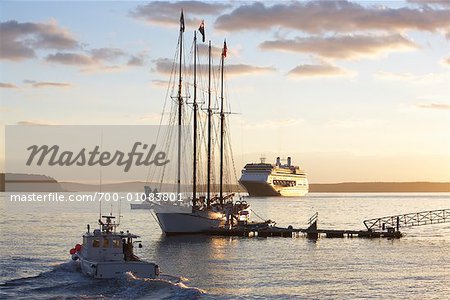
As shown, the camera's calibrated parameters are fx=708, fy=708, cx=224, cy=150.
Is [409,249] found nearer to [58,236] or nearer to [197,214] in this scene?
[197,214]

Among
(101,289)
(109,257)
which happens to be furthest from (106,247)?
(101,289)

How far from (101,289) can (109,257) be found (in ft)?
15.7

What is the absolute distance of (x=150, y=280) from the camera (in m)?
50.7

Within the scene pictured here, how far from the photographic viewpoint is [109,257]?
54250 millimetres

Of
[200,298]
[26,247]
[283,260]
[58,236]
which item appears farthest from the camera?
[58,236]

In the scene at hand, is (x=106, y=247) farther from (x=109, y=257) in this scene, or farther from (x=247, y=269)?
(x=247, y=269)

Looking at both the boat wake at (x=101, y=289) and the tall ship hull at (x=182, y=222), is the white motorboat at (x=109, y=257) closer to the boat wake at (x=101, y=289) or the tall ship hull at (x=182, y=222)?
the boat wake at (x=101, y=289)

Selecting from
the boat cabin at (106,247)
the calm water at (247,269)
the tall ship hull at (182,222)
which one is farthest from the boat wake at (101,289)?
the tall ship hull at (182,222)

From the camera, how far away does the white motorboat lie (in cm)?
5119

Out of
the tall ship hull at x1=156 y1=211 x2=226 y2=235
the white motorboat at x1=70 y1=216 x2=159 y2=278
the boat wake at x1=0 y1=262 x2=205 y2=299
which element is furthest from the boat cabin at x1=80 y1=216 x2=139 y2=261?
the tall ship hull at x1=156 y1=211 x2=226 y2=235

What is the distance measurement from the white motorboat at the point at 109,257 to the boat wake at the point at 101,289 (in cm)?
59

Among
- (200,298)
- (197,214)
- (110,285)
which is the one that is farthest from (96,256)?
(197,214)

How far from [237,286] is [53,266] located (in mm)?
19717

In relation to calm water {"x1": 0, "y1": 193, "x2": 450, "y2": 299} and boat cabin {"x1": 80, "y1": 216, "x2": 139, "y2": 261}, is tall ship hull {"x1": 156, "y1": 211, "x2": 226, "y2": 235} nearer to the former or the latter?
calm water {"x1": 0, "y1": 193, "x2": 450, "y2": 299}
